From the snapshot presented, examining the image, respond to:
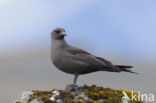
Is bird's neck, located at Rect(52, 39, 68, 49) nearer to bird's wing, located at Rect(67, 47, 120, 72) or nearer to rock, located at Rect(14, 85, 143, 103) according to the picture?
bird's wing, located at Rect(67, 47, 120, 72)

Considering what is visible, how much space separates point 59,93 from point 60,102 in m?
0.31

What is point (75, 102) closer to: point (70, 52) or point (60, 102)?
point (60, 102)

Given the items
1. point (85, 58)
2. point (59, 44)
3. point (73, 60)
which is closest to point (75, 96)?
point (73, 60)

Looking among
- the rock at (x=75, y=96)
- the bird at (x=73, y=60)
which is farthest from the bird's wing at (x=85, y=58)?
the rock at (x=75, y=96)

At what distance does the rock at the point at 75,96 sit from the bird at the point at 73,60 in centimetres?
64

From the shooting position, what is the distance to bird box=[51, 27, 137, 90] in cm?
1922

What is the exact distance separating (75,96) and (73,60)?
1.32 meters

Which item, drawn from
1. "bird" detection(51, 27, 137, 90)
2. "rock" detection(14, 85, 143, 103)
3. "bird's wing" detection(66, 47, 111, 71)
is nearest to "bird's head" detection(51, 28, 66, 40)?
"bird" detection(51, 27, 137, 90)

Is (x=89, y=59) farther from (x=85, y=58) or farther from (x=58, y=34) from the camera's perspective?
(x=58, y=34)

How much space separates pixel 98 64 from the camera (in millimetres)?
19469

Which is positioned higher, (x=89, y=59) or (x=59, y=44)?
(x=59, y=44)

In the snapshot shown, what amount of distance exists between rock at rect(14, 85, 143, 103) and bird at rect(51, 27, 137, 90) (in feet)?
2.09

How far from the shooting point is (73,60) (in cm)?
1933

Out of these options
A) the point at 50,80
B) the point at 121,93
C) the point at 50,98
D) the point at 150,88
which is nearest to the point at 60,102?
the point at 50,98
